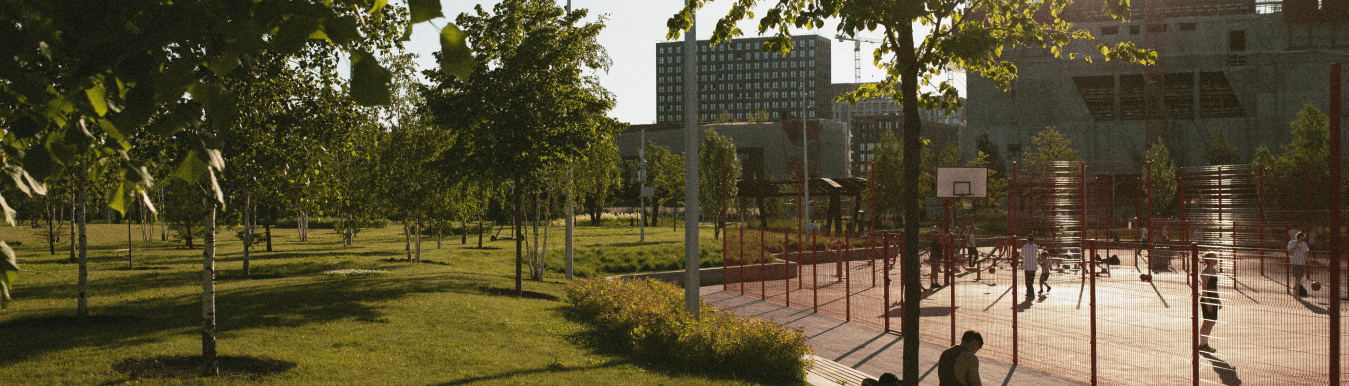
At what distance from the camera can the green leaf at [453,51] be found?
172 centimetres

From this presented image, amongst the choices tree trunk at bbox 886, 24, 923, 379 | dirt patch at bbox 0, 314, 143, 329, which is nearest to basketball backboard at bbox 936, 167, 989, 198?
tree trunk at bbox 886, 24, 923, 379

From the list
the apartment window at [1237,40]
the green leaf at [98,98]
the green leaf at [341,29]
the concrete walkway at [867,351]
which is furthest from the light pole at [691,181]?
the apartment window at [1237,40]

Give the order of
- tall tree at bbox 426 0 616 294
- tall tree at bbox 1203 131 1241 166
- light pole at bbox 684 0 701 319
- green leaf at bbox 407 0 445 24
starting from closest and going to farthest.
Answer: green leaf at bbox 407 0 445 24, light pole at bbox 684 0 701 319, tall tree at bbox 426 0 616 294, tall tree at bbox 1203 131 1241 166

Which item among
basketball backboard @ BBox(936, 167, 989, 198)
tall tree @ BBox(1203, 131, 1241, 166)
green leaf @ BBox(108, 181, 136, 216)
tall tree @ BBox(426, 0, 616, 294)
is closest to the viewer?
green leaf @ BBox(108, 181, 136, 216)

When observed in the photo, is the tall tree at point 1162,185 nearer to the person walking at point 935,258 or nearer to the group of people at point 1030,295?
the person walking at point 935,258

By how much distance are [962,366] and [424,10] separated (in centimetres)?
727

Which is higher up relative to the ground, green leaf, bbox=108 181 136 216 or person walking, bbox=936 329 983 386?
green leaf, bbox=108 181 136 216

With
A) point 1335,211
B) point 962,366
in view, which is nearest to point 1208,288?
point 1335,211

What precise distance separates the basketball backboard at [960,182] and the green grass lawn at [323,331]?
9.75 m

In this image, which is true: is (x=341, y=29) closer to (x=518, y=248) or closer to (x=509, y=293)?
(x=509, y=293)

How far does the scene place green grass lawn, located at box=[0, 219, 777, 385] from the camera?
8.43 metres

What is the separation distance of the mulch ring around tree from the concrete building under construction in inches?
2427

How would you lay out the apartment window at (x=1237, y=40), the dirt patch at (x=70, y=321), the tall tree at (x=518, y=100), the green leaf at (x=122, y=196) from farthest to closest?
the apartment window at (x=1237, y=40) → the tall tree at (x=518, y=100) → the dirt patch at (x=70, y=321) → the green leaf at (x=122, y=196)

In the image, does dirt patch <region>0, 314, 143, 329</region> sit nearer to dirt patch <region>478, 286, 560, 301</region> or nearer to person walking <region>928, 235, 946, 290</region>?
dirt patch <region>478, 286, 560, 301</region>
